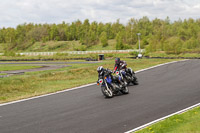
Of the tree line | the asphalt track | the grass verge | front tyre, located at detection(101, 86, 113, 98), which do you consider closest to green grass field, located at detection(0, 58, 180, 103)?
the asphalt track

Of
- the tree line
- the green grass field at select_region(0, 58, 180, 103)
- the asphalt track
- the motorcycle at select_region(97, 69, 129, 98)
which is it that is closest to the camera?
the asphalt track

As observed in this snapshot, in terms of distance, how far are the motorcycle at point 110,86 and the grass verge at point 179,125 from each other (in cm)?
556

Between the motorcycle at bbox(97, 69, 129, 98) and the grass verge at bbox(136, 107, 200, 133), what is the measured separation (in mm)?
5558

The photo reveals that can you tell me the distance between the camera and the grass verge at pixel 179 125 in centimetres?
801

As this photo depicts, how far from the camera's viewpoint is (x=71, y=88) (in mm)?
20453

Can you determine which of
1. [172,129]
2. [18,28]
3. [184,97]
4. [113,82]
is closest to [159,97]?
[184,97]

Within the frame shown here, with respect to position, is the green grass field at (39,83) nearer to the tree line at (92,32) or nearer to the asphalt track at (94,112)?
the asphalt track at (94,112)

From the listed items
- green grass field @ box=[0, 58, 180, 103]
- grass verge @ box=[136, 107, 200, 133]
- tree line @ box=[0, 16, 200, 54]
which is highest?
tree line @ box=[0, 16, 200, 54]

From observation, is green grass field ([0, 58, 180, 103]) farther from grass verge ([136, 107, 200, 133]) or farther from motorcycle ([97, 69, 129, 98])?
grass verge ([136, 107, 200, 133])

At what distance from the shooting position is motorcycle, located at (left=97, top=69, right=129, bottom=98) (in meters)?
15.2

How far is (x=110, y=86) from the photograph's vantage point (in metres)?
15.6

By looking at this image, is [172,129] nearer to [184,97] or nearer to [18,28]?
[184,97]

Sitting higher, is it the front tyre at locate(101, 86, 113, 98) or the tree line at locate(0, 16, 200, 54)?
the tree line at locate(0, 16, 200, 54)

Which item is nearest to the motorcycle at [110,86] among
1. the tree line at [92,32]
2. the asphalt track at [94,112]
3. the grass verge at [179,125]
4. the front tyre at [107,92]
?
the front tyre at [107,92]
